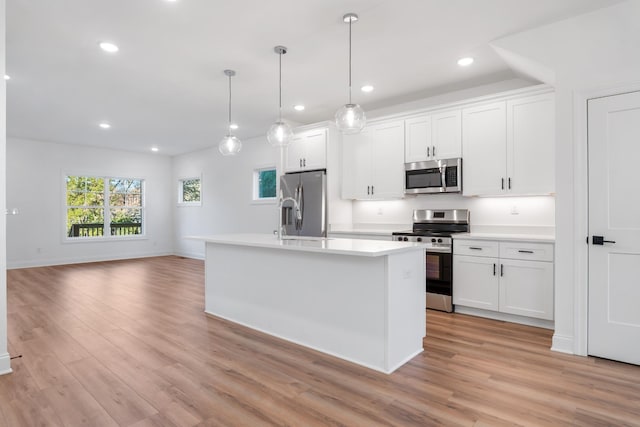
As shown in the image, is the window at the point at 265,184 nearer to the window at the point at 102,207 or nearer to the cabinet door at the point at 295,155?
the cabinet door at the point at 295,155

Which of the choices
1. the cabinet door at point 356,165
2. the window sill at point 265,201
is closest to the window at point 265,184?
the window sill at point 265,201

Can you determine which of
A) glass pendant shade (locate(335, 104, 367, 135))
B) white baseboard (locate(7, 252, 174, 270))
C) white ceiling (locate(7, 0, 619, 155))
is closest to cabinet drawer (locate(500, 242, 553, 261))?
white ceiling (locate(7, 0, 619, 155))

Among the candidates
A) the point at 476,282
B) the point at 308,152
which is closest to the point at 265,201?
the point at 308,152

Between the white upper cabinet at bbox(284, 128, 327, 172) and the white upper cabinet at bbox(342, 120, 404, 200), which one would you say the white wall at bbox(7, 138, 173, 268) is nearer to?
the white upper cabinet at bbox(284, 128, 327, 172)

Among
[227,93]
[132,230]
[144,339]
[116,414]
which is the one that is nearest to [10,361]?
[144,339]

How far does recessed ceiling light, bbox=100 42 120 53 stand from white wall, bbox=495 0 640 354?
150 inches

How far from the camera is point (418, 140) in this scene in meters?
4.63

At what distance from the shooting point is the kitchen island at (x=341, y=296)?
2.59 meters

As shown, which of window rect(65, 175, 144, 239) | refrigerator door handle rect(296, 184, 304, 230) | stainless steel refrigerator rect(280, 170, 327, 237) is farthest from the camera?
window rect(65, 175, 144, 239)

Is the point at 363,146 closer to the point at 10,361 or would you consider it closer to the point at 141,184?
the point at 10,361

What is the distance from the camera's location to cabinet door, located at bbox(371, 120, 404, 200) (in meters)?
4.80

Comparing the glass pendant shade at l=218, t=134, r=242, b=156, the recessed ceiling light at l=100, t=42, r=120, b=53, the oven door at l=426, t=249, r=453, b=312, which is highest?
the recessed ceiling light at l=100, t=42, r=120, b=53

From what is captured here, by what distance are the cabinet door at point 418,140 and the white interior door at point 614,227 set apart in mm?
1875

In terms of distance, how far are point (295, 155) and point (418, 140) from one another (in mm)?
2002
